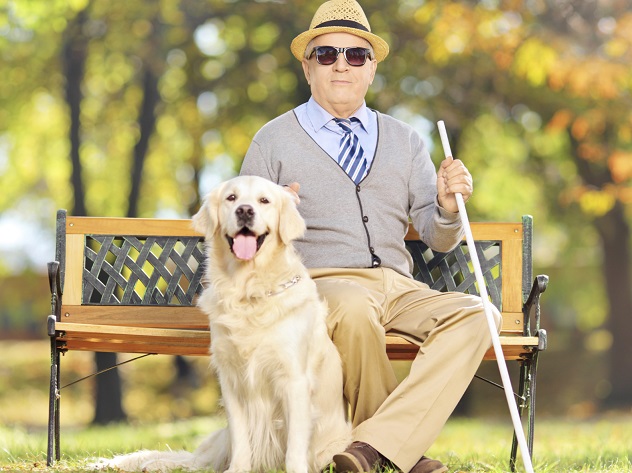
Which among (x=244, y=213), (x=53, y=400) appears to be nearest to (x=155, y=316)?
(x=53, y=400)

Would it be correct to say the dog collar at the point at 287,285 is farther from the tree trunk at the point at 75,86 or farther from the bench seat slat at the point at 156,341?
the tree trunk at the point at 75,86

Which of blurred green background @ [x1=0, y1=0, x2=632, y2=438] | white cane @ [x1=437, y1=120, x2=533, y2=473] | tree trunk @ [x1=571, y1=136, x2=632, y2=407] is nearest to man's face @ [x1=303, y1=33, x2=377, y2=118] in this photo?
white cane @ [x1=437, y1=120, x2=533, y2=473]

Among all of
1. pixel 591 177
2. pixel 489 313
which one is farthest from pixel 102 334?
pixel 591 177

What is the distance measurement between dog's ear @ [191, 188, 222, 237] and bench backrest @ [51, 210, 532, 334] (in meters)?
0.92

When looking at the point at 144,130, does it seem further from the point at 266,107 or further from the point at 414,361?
the point at 414,361

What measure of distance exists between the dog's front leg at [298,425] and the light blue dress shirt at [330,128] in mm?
1119

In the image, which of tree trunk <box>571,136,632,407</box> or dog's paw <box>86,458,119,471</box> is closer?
dog's paw <box>86,458,119,471</box>

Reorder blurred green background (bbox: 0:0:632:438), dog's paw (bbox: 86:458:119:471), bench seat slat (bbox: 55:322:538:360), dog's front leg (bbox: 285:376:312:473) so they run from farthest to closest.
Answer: blurred green background (bbox: 0:0:632:438) → bench seat slat (bbox: 55:322:538:360) → dog's paw (bbox: 86:458:119:471) → dog's front leg (bbox: 285:376:312:473)

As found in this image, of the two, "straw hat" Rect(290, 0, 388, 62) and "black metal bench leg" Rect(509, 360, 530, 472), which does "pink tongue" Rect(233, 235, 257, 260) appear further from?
"black metal bench leg" Rect(509, 360, 530, 472)

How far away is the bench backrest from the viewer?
15.2 feet

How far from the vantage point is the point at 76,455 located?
15.2 feet

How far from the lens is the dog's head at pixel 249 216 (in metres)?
3.62

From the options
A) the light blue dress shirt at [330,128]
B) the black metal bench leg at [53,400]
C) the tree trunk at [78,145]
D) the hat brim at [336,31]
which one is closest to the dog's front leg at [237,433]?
the black metal bench leg at [53,400]

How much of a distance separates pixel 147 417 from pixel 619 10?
914 cm
